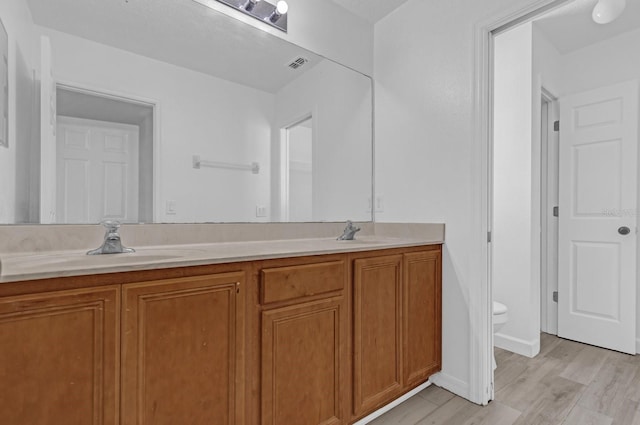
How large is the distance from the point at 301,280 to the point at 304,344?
26 centimetres

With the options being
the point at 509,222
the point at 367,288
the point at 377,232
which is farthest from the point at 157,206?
the point at 509,222

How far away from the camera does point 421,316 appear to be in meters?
1.82

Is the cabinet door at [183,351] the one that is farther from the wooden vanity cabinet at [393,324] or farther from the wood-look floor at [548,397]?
the wood-look floor at [548,397]

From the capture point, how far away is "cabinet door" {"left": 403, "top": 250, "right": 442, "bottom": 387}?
1734 mm

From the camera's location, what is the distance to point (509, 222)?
2537 millimetres

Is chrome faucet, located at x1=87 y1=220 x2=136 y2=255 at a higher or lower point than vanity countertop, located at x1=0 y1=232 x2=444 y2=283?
higher

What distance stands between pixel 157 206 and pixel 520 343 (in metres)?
2.62

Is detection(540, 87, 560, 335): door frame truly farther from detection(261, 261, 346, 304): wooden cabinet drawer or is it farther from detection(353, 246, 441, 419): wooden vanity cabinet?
detection(261, 261, 346, 304): wooden cabinet drawer

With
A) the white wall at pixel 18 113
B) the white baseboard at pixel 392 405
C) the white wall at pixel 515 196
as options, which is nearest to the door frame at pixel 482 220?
the white baseboard at pixel 392 405

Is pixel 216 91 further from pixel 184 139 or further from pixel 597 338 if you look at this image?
pixel 597 338

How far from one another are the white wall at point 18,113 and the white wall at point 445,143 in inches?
74.5

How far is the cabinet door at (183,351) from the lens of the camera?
3.06 feet

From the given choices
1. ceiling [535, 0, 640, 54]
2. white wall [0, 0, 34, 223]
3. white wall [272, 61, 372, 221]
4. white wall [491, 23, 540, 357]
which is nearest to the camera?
white wall [0, 0, 34, 223]

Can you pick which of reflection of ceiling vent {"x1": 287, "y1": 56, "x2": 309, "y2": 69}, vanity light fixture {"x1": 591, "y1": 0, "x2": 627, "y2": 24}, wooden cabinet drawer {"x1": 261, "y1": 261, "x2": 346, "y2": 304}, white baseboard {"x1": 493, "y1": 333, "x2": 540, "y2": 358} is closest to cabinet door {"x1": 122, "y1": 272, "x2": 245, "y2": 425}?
wooden cabinet drawer {"x1": 261, "y1": 261, "x2": 346, "y2": 304}
